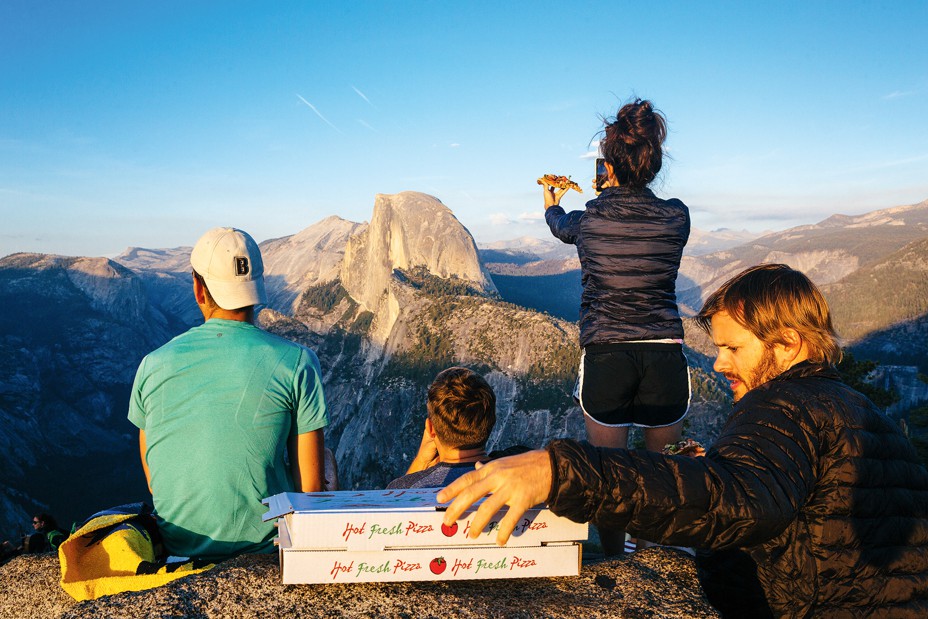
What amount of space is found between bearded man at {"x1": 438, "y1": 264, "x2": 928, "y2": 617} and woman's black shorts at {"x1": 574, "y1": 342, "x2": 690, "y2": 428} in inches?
82.9

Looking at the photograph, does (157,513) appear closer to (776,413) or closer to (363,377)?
(776,413)

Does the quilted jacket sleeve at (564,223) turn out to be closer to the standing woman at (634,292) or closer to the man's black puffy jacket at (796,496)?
the standing woman at (634,292)

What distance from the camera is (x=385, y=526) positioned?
107 inches

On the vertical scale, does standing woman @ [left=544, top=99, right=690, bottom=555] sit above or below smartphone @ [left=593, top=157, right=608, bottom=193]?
below

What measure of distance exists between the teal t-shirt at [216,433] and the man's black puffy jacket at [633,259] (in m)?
2.80

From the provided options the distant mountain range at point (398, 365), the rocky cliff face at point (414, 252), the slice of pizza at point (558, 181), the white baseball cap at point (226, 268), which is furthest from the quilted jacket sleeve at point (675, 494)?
the rocky cliff face at point (414, 252)

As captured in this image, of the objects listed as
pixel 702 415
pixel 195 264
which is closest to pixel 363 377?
pixel 702 415

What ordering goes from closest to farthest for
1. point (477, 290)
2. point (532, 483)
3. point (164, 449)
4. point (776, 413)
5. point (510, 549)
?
point (532, 483), point (776, 413), point (510, 549), point (164, 449), point (477, 290)

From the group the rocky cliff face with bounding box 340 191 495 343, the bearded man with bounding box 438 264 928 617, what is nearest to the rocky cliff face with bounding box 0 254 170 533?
the rocky cliff face with bounding box 340 191 495 343

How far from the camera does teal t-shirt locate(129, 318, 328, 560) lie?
4.10m

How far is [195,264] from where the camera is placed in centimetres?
449

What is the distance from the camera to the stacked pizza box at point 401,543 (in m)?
2.71

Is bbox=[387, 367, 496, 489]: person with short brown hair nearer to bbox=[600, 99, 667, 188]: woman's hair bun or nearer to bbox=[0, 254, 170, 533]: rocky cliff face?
bbox=[600, 99, 667, 188]: woman's hair bun

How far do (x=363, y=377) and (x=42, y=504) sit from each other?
70815 millimetres
